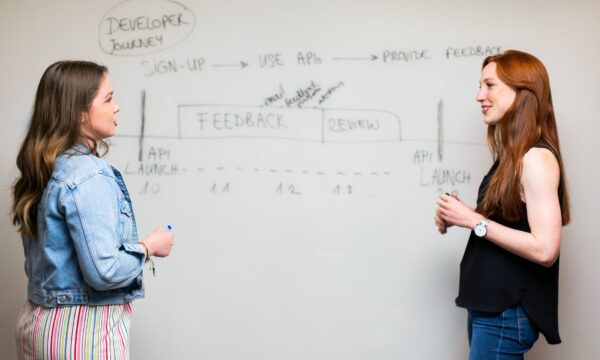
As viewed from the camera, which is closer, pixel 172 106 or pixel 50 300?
pixel 50 300

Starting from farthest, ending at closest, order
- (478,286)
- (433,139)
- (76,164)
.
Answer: (433,139) → (478,286) → (76,164)

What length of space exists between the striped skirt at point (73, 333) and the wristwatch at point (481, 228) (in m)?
0.88

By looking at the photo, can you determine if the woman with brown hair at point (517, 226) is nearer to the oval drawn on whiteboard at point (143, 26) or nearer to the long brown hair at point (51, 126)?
the long brown hair at point (51, 126)

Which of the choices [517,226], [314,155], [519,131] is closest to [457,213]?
[517,226]

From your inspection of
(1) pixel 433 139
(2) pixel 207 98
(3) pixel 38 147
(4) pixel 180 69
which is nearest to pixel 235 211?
(2) pixel 207 98

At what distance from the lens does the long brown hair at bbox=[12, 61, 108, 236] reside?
134cm

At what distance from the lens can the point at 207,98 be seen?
2.09 m

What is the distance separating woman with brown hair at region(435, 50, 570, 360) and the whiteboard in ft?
1.51

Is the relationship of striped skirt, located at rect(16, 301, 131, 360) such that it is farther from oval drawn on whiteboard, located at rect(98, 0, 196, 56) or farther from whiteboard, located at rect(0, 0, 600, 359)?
oval drawn on whiteboard, located at rect(98, 0, 196, 56)

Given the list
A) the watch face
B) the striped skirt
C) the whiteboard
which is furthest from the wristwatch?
the striped skirt

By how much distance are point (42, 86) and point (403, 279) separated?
4.22 ft

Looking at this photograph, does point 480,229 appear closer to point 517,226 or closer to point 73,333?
point 517,226

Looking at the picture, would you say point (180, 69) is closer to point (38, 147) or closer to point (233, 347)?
point (38, 147)

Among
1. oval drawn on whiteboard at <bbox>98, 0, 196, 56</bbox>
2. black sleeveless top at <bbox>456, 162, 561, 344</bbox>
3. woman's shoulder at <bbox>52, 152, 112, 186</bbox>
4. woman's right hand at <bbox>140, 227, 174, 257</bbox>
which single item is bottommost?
black sleeveless top at <bbox>456, 162, 561, 344</bbox>
